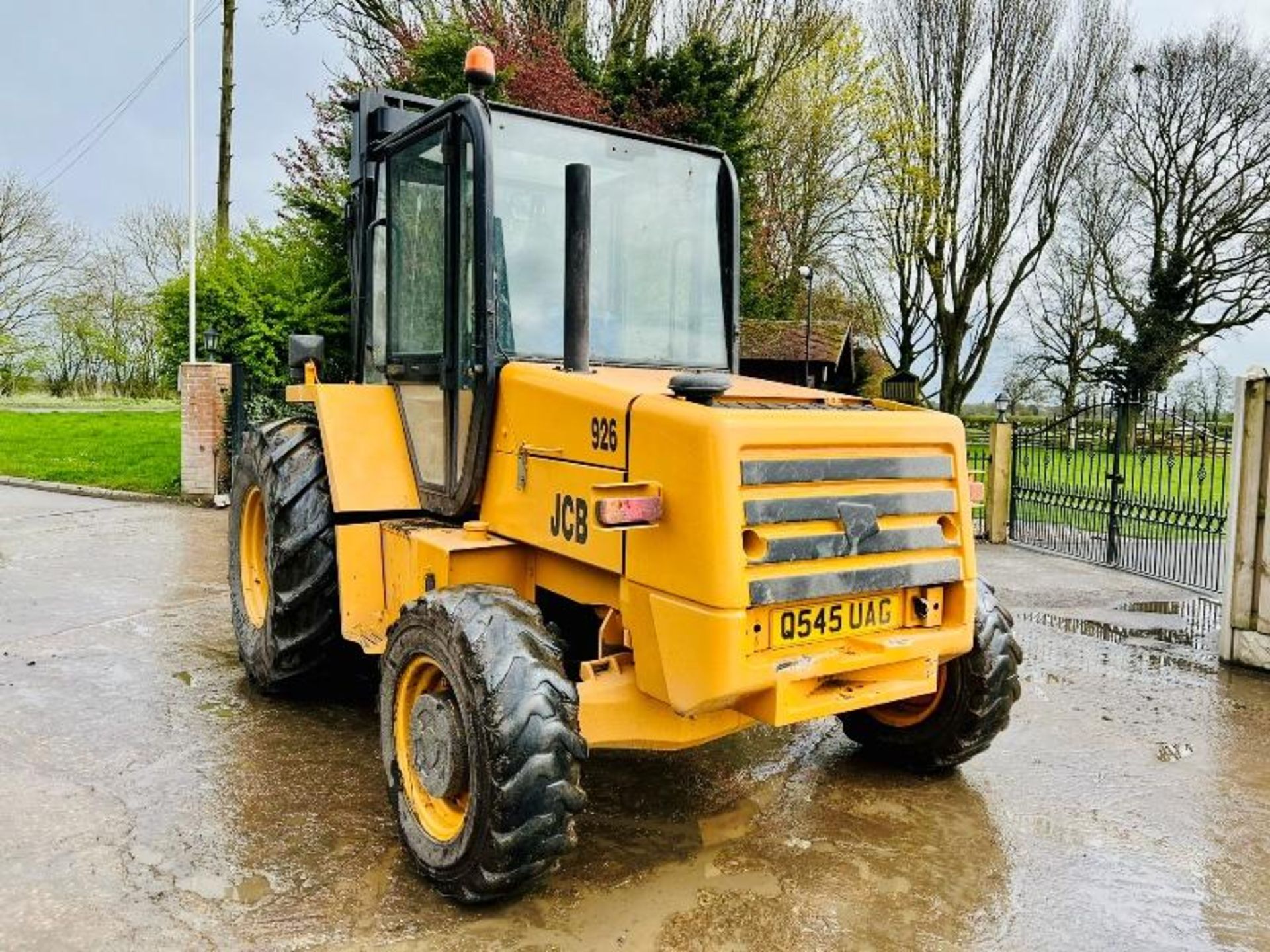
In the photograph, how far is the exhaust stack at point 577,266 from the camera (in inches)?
130

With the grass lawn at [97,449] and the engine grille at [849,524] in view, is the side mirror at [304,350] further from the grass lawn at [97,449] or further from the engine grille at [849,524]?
the grass lawn at [97,449]

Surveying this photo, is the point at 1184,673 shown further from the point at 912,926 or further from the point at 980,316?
the point at 980,316

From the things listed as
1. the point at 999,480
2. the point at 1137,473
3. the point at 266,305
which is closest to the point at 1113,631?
the point at 1137,473

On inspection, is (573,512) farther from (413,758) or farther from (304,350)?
(304,350)

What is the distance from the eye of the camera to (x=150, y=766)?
4434mm

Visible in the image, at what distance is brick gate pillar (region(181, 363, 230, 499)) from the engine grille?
11491mm

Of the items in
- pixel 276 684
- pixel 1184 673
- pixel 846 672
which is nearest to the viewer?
pixel 846 672

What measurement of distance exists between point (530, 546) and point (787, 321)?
2263 centimetres

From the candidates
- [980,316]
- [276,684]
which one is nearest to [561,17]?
[980,316]

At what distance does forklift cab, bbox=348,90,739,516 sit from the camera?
13.0 feet

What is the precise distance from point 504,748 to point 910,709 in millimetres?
2150

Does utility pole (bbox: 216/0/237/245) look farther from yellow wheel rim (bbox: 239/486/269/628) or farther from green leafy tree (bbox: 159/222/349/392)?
yellow wheel rim (bbox: 239/486/269/628)

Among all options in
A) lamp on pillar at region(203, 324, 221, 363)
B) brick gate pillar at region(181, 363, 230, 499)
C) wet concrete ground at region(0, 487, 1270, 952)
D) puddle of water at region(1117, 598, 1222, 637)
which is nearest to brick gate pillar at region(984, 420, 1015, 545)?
puddle of water at region(1117, 598, 1222, 637)

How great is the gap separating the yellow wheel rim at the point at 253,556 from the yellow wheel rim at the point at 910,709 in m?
3.37
